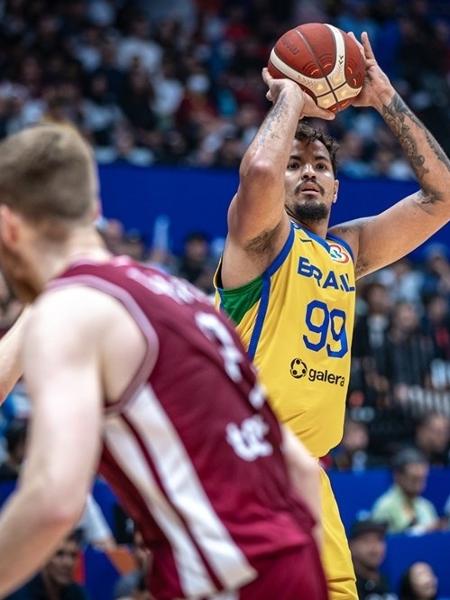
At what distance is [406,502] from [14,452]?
3.33 m

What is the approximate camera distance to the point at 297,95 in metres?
5.56

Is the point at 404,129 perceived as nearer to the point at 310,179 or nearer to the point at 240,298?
the point at 310,179

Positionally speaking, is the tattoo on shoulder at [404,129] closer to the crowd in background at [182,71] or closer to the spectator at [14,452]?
the spectator at [14,452]

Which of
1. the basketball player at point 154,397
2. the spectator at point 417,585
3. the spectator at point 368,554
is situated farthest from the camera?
the spectator at point 417,585

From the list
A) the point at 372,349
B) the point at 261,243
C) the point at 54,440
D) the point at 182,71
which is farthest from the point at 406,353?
the point at 54,440

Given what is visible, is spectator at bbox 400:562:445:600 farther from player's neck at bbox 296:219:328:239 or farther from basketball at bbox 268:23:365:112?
basketball at bbox 268:23:365:112

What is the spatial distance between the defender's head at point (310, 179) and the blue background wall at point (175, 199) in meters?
7.58

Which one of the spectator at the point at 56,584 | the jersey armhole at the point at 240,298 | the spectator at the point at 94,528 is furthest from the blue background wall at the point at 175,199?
the jersey armhole at the point at 240,298

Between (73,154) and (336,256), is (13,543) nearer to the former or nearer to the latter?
(73,154)

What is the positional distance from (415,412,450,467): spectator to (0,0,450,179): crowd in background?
16.5 feet

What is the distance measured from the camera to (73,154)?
116 inches

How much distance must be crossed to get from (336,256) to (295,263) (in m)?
0.35

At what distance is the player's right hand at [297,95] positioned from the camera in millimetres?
5586

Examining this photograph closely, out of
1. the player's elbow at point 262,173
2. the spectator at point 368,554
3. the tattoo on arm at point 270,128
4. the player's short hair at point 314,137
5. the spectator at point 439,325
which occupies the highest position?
the tattoo on arm at point 270,128
